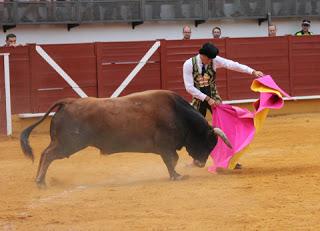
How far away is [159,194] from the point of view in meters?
5.91

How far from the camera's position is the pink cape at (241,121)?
277 inches

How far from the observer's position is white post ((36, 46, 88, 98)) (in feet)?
37.8

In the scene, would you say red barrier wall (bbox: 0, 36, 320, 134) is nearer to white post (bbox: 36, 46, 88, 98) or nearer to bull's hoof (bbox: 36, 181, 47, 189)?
white post (bbox: 36, 46, 88, 98)

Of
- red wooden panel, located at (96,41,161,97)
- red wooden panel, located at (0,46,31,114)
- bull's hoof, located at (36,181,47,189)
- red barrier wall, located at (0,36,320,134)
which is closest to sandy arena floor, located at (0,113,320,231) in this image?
bull's hoof, located at (36,181,47,189)

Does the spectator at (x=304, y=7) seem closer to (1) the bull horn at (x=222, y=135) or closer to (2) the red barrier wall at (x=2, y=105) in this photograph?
(2) the red barrier wall at (x=2, y=105)

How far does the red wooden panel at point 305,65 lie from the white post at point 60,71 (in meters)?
3.56

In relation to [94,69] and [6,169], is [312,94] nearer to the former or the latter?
[94,69]

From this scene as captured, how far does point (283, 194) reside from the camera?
5.64m

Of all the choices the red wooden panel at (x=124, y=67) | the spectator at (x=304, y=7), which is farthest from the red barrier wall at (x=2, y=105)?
the spectator at (x=304, y=7)

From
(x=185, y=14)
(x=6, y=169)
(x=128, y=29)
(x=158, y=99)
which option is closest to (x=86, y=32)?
(x=128, y=29)

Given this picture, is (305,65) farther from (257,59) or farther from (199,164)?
(199,164)

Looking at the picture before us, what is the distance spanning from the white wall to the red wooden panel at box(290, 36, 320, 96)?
2.79 metres

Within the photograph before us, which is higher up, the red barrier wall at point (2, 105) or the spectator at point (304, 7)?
the spectator at point (304, 7)

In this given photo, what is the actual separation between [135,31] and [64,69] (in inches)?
145
